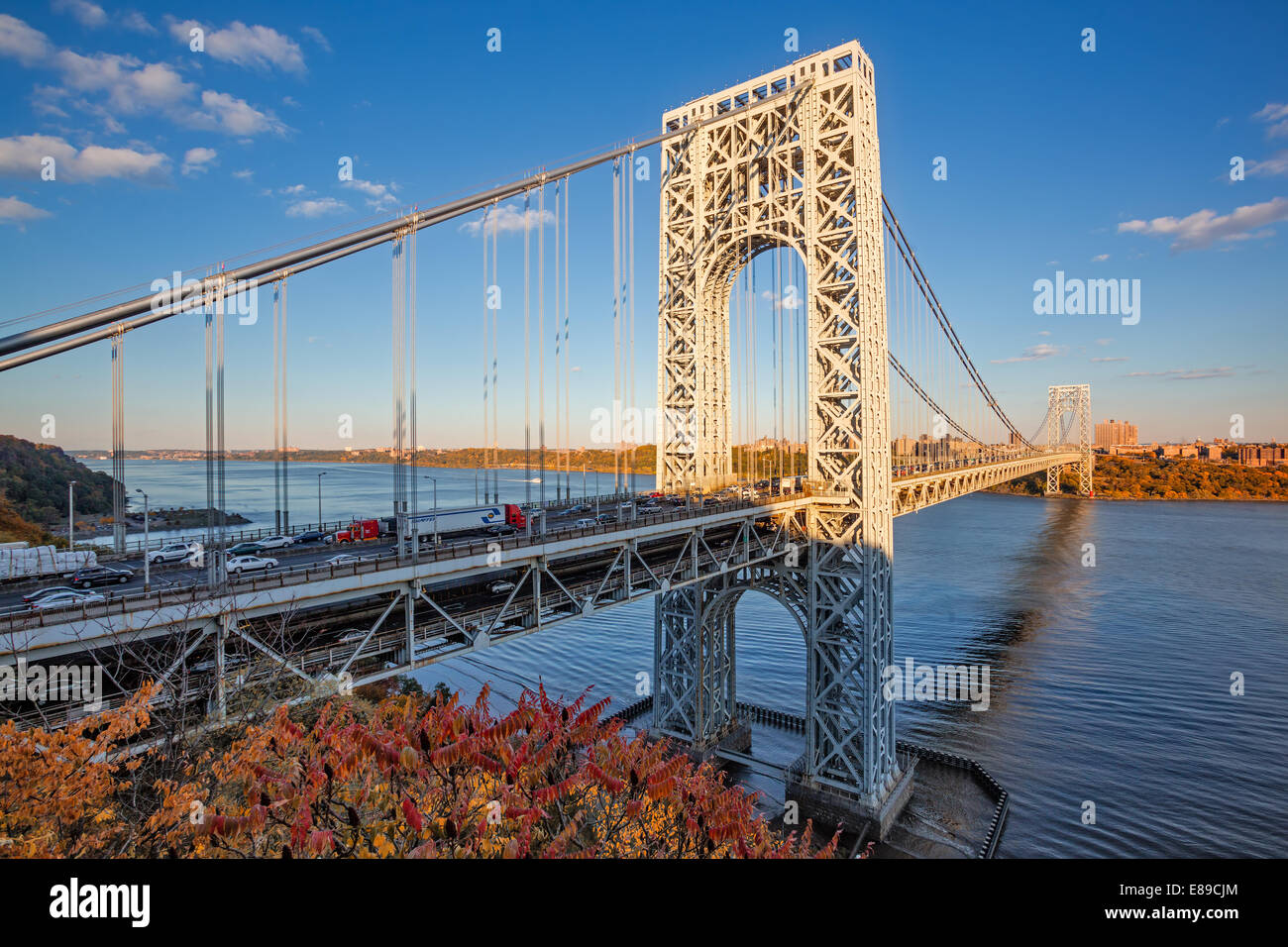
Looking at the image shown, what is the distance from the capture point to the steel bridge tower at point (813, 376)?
20.9m

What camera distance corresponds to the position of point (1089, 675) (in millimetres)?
35656

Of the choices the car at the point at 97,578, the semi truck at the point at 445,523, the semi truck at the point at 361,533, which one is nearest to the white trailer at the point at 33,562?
the car at the point at 97,578

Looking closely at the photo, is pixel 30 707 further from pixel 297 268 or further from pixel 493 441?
pixel 493 441

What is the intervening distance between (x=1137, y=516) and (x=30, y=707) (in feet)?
413

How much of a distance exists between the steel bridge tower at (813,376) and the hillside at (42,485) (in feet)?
126

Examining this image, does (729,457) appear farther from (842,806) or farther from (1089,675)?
(1089,675)

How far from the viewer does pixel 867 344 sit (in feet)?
67.9

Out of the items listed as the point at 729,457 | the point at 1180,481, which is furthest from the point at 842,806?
the point at 1180,481

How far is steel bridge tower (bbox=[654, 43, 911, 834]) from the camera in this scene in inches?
823

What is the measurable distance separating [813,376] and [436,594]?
14.0 metres

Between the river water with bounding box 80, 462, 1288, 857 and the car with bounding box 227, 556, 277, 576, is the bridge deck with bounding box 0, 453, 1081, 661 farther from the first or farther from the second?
the river water with bounding box 80, 462, 1288, 857

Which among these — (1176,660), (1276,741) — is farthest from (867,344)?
(1176,660)

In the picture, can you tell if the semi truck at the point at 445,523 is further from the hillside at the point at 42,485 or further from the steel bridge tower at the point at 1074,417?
the steel bridge tower at the point at 1074,417
